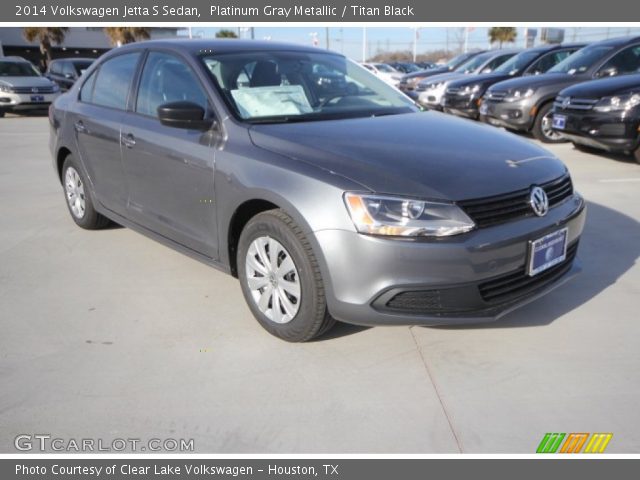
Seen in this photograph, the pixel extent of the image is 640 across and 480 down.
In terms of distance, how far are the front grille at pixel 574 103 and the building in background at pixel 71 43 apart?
110 feet

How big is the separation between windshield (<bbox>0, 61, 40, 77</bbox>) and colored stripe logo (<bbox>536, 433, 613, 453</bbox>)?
16763 millimetres

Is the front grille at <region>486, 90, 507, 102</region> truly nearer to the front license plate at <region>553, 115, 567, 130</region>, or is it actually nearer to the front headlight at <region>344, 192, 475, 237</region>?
the front license plate at <region>553, 115, 567, 130</region>

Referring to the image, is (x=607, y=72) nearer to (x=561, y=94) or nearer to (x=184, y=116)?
(x=561, y=94)

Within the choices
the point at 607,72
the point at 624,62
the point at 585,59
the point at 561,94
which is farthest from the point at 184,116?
the point at 585,59

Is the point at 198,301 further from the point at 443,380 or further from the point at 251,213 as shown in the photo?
the point at 443,380

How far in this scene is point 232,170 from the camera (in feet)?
9.97

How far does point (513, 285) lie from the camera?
279 centimetres

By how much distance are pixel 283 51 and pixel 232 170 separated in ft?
4.27

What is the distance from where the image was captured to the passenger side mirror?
3.11 metres

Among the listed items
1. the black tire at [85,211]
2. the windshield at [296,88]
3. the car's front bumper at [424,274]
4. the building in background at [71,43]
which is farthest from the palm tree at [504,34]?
the car's front bumper at [424,274]

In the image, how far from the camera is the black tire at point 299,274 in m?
2.70

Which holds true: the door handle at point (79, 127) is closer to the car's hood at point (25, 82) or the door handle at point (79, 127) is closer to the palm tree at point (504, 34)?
the car's hood at point (25, 82)

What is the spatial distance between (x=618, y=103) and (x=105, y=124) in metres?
6.16

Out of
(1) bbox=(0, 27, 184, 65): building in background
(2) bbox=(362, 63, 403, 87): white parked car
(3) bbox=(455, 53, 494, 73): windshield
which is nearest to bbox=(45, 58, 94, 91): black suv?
(2) bbox=(362, 63, 403, 87): white parked car
